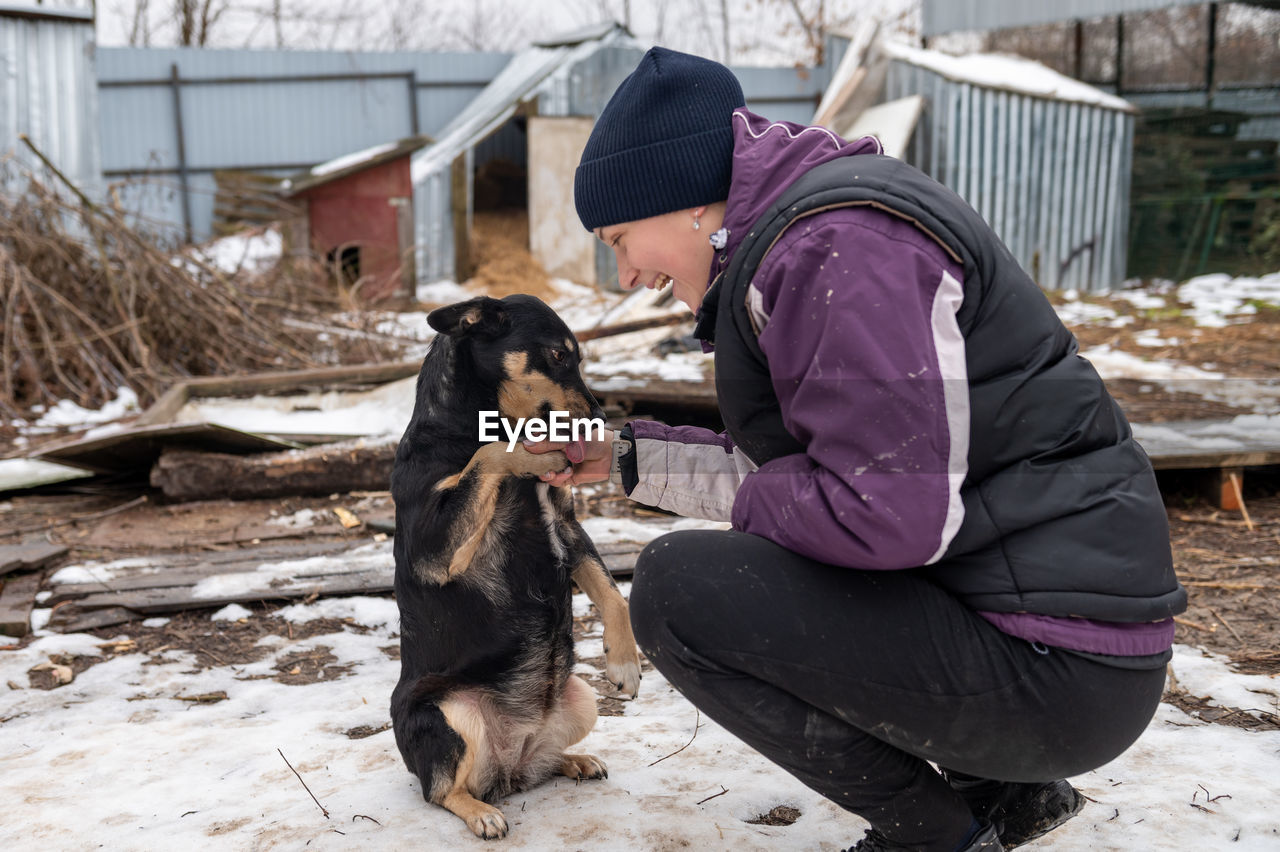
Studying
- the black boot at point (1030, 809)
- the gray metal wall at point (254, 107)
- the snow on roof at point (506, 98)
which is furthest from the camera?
the gray metal wall at point (254, 107)

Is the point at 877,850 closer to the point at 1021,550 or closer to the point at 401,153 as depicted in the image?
the point at 1021,550

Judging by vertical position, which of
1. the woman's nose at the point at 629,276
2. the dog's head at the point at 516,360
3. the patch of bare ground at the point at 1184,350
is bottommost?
the patch of bare ground at the point at 1184,350

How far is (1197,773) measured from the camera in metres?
2.61

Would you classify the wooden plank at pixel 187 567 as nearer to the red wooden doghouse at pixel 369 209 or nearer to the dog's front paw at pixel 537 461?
the dog's front paw at pixel 537 461

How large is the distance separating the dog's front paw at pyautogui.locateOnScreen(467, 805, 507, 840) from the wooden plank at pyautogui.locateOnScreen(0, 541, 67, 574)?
3287mm

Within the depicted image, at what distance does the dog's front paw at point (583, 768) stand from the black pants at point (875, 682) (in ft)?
2.84

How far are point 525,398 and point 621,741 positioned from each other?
1.10 metres

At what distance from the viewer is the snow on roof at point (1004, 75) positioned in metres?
13.2

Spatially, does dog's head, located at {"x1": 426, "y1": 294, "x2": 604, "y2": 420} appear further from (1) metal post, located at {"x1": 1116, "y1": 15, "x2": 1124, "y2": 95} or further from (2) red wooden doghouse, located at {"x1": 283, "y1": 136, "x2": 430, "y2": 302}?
(1) metal post, located at {"x1": 1116, "y1": 15, "x2": 1124, "y2": 95}

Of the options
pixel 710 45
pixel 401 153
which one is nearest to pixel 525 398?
pixel 401 153

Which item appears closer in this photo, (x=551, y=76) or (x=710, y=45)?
(x=551, y=76)

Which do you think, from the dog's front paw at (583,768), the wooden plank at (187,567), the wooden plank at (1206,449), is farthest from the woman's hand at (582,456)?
the wooden plank at (1206,449)

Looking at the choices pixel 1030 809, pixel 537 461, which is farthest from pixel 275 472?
pixel 1030 809

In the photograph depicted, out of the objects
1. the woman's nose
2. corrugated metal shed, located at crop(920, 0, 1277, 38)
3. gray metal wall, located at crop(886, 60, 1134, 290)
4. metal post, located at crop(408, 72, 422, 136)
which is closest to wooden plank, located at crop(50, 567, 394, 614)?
the woman's nose
